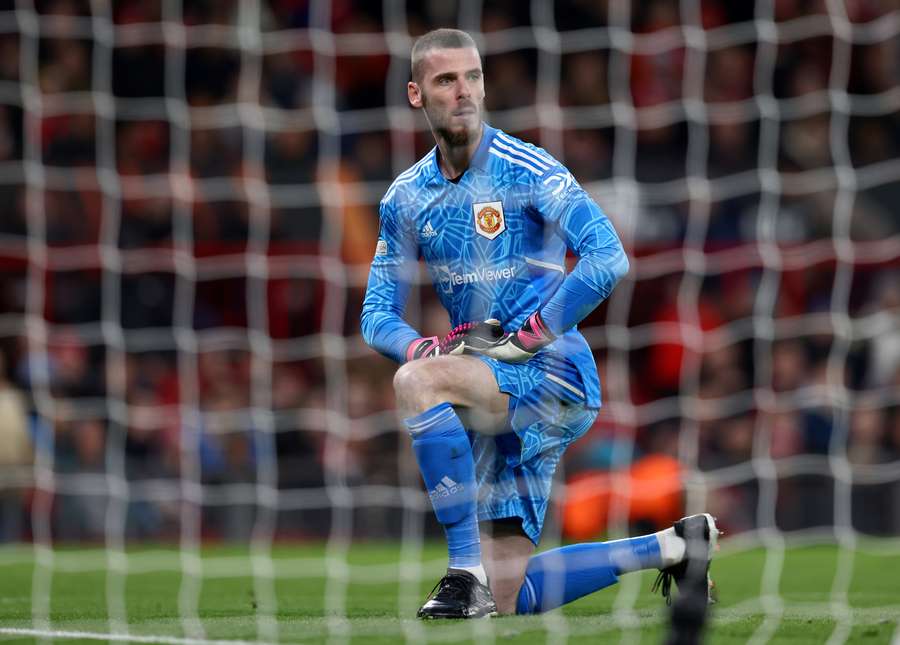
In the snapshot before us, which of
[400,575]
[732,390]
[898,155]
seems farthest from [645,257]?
[400,575]

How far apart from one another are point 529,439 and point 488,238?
0.66 meters

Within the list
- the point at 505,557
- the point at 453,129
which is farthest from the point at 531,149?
the point at 505,557

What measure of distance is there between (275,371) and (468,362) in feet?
20.1

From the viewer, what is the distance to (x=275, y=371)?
10688mm

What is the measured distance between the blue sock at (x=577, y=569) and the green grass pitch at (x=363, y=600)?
0.09m

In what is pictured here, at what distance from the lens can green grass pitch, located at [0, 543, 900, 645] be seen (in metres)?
4.28

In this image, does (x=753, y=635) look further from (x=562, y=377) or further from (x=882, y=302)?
(x=882, y=302)

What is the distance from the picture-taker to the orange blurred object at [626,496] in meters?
9.62

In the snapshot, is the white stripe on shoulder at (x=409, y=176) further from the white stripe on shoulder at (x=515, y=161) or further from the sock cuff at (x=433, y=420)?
the sock cuff at (x=433, y=420)

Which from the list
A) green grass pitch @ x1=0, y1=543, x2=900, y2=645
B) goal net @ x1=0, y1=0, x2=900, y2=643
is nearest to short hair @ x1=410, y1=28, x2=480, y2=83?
green grass pitch @ x1=0, y1=543, x2=900, y2=645

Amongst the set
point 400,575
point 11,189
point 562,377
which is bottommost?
point 400,575

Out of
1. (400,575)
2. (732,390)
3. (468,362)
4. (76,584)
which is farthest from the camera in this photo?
(732,390)

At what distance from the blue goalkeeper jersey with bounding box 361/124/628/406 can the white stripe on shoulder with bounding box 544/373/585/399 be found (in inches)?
1.4

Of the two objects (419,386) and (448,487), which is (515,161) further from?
(448,487)
